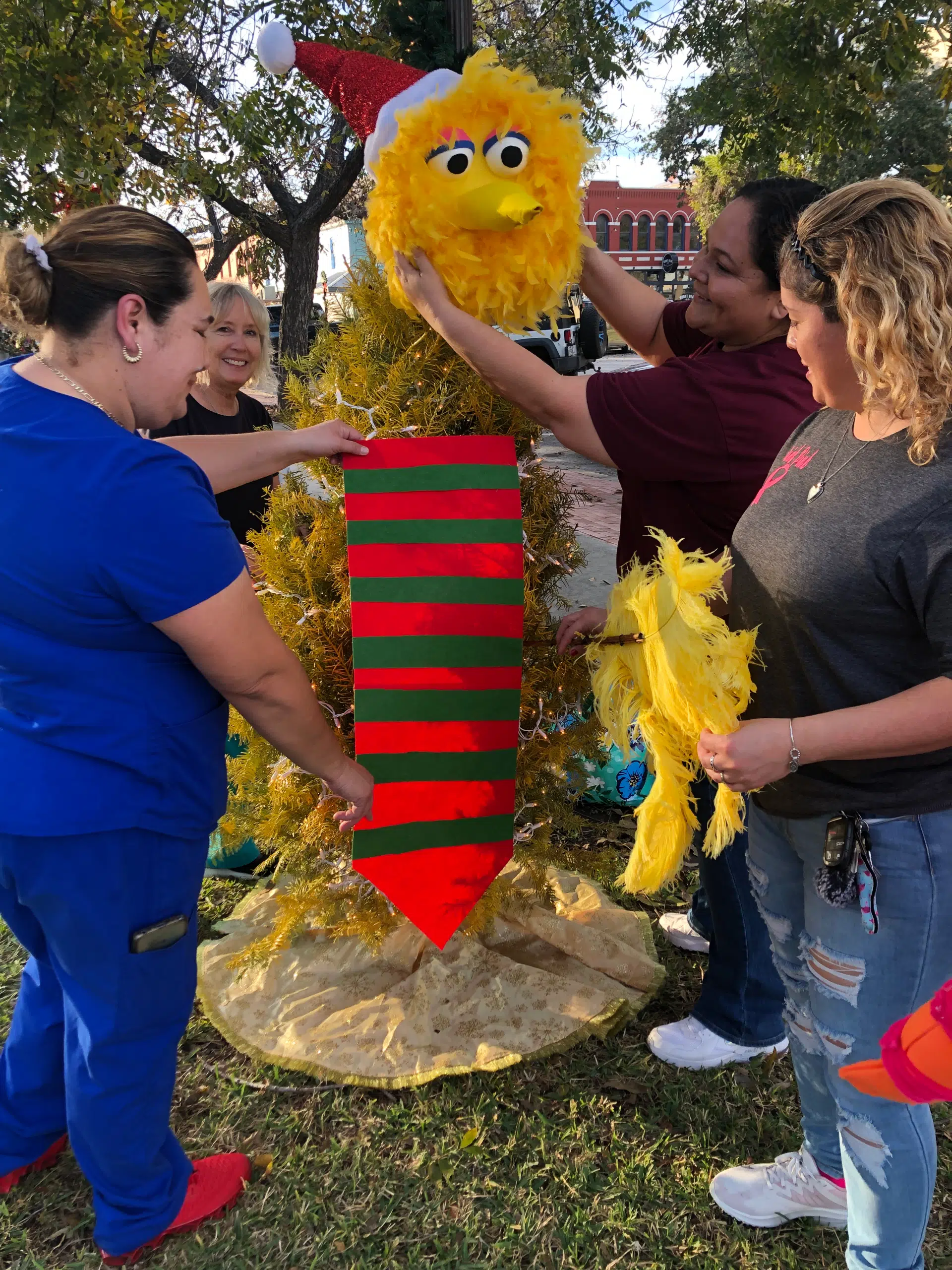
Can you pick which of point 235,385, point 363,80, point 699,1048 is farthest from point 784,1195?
point 235,385

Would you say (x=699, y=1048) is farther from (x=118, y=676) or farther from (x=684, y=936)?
(x=118, y=676)

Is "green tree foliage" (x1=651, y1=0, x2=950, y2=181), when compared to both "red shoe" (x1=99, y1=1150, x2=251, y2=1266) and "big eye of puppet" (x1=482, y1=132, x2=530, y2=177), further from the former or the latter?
"red shoe" (x1=99, y1=1150, x2=251, y2=1266)

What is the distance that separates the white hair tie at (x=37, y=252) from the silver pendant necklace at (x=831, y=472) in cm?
139

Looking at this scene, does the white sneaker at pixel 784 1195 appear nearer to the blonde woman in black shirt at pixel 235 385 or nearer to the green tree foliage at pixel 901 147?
the blonde woman in black shirt at pixel 235 385

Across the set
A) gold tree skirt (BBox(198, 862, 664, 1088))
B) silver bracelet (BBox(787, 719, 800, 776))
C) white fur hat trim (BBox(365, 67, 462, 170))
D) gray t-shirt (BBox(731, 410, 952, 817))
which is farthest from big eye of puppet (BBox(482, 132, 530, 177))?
gold tree skirt (BBox(198, 862, 664, 1088))

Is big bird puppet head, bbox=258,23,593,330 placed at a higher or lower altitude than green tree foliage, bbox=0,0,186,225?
lower

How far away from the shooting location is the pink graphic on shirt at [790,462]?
166cm

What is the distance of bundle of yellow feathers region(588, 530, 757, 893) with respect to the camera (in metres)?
1.67

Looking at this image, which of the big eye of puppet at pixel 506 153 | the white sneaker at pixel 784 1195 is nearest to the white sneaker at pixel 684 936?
the white sneaker at pixel 784 1195

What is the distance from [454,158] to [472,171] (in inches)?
1.7

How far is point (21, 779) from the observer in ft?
5.38

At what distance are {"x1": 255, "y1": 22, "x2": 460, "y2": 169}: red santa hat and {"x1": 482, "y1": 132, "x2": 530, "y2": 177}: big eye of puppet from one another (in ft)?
0.56

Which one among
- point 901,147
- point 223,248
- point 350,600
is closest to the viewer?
point 350,600

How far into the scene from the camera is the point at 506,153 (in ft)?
5.93
